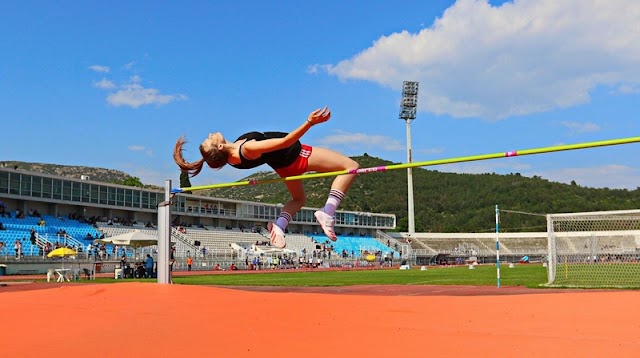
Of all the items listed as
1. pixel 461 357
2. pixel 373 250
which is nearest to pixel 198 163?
pixel 461 357

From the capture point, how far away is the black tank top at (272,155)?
564 cm

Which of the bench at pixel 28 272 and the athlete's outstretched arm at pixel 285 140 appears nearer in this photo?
the athlete's outstretched arm at pixel 285 140

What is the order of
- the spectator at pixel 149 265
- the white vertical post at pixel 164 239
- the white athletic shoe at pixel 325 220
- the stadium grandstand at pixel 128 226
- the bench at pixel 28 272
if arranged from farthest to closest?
the stadium grandstand at pixel 128 226, the bench at pixel 28 272, the spectator at pixel 149 265, the white vertical post at pixel 164 239, the white athletic shoe at pixel 325 220

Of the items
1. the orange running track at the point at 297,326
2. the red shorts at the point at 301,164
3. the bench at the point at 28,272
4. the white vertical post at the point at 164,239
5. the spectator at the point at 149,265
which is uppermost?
the red shorts at the point at 301,164

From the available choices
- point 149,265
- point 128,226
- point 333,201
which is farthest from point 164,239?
point 128,226

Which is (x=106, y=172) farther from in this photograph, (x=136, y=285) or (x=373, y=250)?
(x=136, y=285)

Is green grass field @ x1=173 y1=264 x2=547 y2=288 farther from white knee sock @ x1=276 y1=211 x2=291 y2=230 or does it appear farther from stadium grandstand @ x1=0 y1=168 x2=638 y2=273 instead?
white knee sock @ x1=276 y1=211 x2=291 y2=230

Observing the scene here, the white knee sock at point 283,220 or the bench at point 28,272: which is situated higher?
the white knee sock at point 283,220

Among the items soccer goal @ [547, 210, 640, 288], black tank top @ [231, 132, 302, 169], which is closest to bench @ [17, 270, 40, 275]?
soccer goal @ [547, 210, 640, 288]

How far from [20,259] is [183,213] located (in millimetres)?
23738

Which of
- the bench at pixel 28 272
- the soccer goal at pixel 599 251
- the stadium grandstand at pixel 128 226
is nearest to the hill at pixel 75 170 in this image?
the stadium grandstand at pixel 128 226

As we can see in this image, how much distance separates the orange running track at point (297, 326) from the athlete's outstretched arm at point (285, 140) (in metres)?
1.54

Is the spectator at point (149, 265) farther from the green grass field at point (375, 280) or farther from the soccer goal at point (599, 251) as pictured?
the soccer goal at point (599, 251)

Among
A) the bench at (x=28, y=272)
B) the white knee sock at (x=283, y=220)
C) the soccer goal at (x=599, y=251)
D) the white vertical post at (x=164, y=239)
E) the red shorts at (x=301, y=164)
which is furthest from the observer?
the bench at (x=28, y=272)
